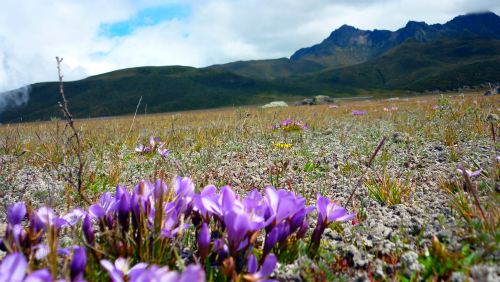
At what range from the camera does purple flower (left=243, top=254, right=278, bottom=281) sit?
157 centimetres

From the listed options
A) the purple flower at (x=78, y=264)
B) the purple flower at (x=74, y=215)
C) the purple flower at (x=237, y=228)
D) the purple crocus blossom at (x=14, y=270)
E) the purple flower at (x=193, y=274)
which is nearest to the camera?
the purple flower at (x=193, y=274)

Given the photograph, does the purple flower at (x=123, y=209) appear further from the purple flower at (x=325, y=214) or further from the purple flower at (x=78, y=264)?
the purple flower at (x=325, y=214)

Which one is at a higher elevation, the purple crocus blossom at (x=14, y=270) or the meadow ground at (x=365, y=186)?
the purple crocus blossom at (x=14, y=270)

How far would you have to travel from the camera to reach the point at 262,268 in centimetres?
166

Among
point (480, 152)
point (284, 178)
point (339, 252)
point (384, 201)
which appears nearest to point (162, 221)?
point (339, 252)

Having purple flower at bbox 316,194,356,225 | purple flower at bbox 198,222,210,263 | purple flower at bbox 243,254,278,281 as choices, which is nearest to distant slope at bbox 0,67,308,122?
purple flower at bbox 316,194,356,225

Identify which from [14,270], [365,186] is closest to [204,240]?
[14,270]

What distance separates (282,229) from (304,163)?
10.8ft

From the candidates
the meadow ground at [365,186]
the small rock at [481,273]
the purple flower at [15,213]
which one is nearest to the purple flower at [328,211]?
the meadow ground at [365,186]

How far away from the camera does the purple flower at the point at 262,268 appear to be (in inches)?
62.0

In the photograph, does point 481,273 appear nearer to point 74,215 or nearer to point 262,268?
point 262,268

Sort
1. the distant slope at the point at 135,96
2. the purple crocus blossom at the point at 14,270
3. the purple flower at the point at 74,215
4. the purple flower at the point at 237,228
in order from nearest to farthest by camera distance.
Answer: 1. the purple crocus blossom at the point at 14,270
2. the purple flower at the point at 237,228
3. the purple flower at the point at 74,215
4. the distant slope at the point at 135,96

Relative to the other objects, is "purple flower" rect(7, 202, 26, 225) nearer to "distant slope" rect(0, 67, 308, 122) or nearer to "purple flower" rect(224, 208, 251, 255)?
"purple flower" rect(224, 208, 251, 255)

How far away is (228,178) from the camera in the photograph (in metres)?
4.34
